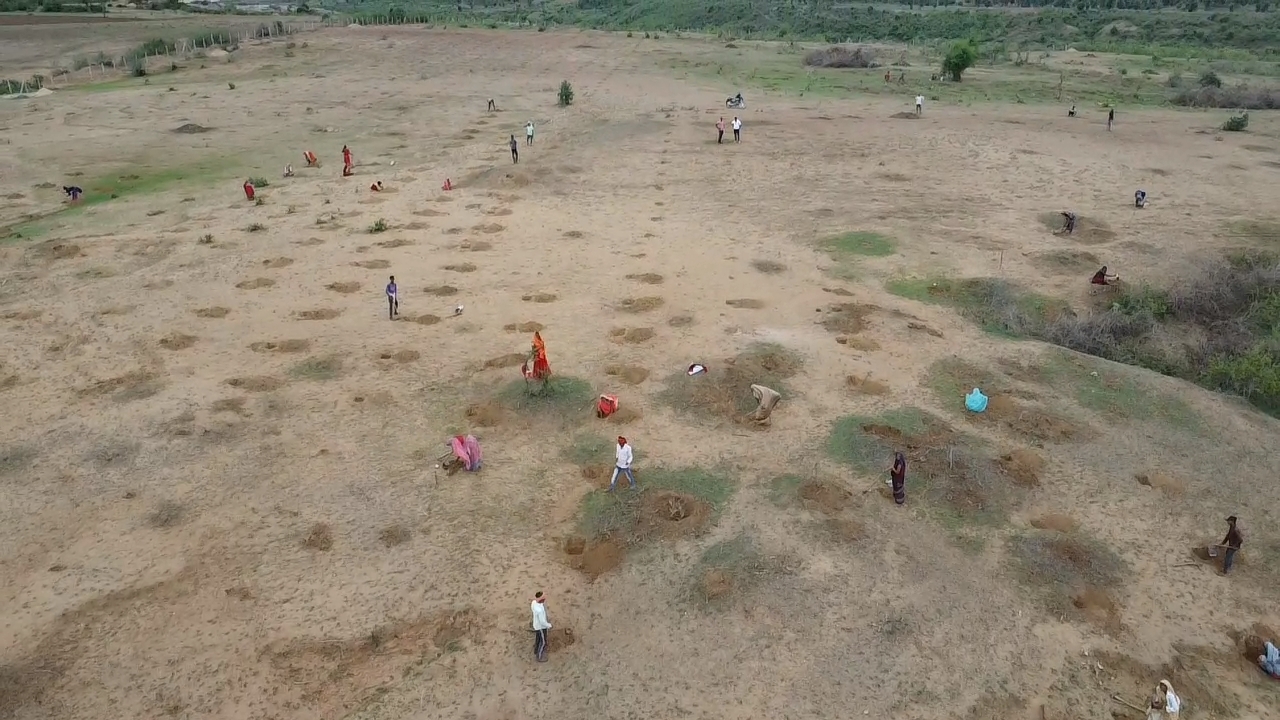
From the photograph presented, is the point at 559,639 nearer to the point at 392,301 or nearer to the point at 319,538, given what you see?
the point at 319,538

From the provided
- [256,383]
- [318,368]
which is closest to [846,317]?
[318,368]

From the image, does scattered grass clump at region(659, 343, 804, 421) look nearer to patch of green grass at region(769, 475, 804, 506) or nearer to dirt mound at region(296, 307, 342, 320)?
patch of green grass at region(769, 475, 804, 506)

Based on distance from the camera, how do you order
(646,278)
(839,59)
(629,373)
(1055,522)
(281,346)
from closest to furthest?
(1055,522)
(629,373)
(281,346)
(646,278)
(839,59)

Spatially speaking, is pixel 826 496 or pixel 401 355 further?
pixel 401 355

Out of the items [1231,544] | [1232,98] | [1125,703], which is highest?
[1232,98]

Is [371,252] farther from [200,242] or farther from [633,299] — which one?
[633,299]

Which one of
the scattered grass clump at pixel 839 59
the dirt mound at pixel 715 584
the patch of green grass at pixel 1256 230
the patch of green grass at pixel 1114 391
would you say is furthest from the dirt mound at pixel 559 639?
the scattered grass clump at pixel 839 59

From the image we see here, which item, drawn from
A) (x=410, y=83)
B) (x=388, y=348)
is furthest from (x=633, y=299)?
(x=410, y=83)

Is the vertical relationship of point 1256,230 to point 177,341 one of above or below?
above

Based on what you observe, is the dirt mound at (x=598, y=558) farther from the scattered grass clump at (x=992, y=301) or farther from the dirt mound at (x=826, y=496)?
the scattered grass clump at (x=992, y=301)

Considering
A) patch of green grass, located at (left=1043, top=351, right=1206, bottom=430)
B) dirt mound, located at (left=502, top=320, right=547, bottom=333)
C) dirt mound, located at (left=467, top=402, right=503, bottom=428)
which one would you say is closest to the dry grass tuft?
dirt mound, located at (left=467, top=402, right=503, bottom=428)
